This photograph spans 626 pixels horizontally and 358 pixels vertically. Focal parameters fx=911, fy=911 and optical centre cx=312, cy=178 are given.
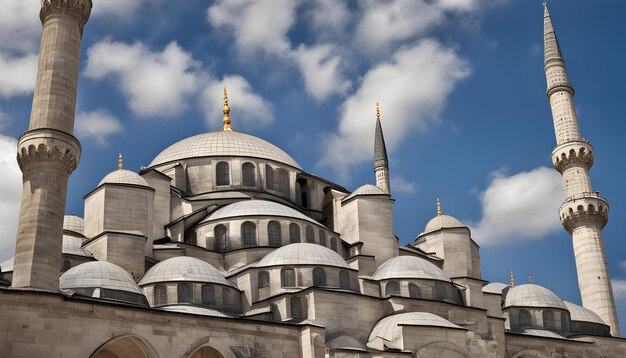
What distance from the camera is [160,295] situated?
19188 mm

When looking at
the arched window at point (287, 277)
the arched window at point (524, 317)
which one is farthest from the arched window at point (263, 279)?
the arched window at point (524, 317)

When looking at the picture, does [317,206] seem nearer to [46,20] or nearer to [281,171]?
[281,171]

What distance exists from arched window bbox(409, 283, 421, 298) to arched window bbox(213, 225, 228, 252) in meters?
4.77

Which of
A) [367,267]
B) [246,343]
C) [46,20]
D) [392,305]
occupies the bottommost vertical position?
[246,343]

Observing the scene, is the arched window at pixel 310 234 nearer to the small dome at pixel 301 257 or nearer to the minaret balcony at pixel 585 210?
the small dome at pixel 301 257

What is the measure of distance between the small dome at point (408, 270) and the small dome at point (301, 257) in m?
1.26

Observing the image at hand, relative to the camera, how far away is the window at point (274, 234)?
74.1ft

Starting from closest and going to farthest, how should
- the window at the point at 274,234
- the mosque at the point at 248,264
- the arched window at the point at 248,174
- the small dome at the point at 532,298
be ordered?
the mosque at the point at 248,264, the window at the point at 274,234, the small dome at the point at 532,298, the arched window at the point at 248,174

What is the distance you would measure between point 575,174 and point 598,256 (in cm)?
249

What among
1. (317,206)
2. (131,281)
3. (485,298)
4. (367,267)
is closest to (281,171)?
(317,206)

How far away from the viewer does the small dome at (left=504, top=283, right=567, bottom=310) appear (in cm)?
2384

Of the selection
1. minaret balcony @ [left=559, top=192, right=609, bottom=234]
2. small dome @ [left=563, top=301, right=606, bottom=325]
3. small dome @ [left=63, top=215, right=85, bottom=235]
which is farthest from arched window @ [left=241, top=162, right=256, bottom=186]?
small dome @ [left=563, top=301, right=606, bottom=325]

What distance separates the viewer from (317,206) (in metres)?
26.8

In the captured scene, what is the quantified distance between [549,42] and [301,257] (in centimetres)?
1222
